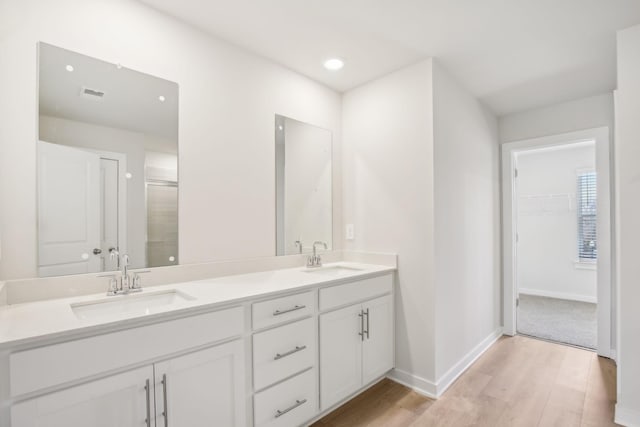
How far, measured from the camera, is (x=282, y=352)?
1700mm

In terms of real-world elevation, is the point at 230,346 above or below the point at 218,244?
below

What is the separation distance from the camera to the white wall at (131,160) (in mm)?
1593

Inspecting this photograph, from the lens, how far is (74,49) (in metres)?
1.55

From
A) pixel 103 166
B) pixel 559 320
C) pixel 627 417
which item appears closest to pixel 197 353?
pixel 103 166

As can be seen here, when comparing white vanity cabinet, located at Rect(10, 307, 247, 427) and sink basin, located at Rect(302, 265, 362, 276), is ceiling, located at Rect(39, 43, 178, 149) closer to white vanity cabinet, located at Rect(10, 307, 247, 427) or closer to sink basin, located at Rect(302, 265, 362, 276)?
white vanity cabinet, located at Rect(10, 307, 247, 427)

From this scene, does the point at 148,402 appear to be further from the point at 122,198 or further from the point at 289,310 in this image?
the point at 122,198

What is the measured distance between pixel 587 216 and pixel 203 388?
5730 mm

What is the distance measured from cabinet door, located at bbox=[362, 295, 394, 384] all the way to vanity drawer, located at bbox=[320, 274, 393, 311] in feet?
0.21

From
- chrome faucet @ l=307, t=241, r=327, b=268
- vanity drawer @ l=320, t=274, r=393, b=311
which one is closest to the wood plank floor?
vanity drawer @ l=320, t=274, r=393, b=311

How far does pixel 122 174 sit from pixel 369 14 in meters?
1.70

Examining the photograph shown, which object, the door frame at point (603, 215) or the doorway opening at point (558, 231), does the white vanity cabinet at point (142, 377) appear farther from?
the doorway opening at point (558, 231)

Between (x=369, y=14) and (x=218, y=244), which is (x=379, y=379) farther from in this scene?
(x=369, y=14)

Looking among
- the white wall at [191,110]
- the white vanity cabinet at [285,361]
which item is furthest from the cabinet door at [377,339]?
the white wall at [191,110]

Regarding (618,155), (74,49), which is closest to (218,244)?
(74,49)
